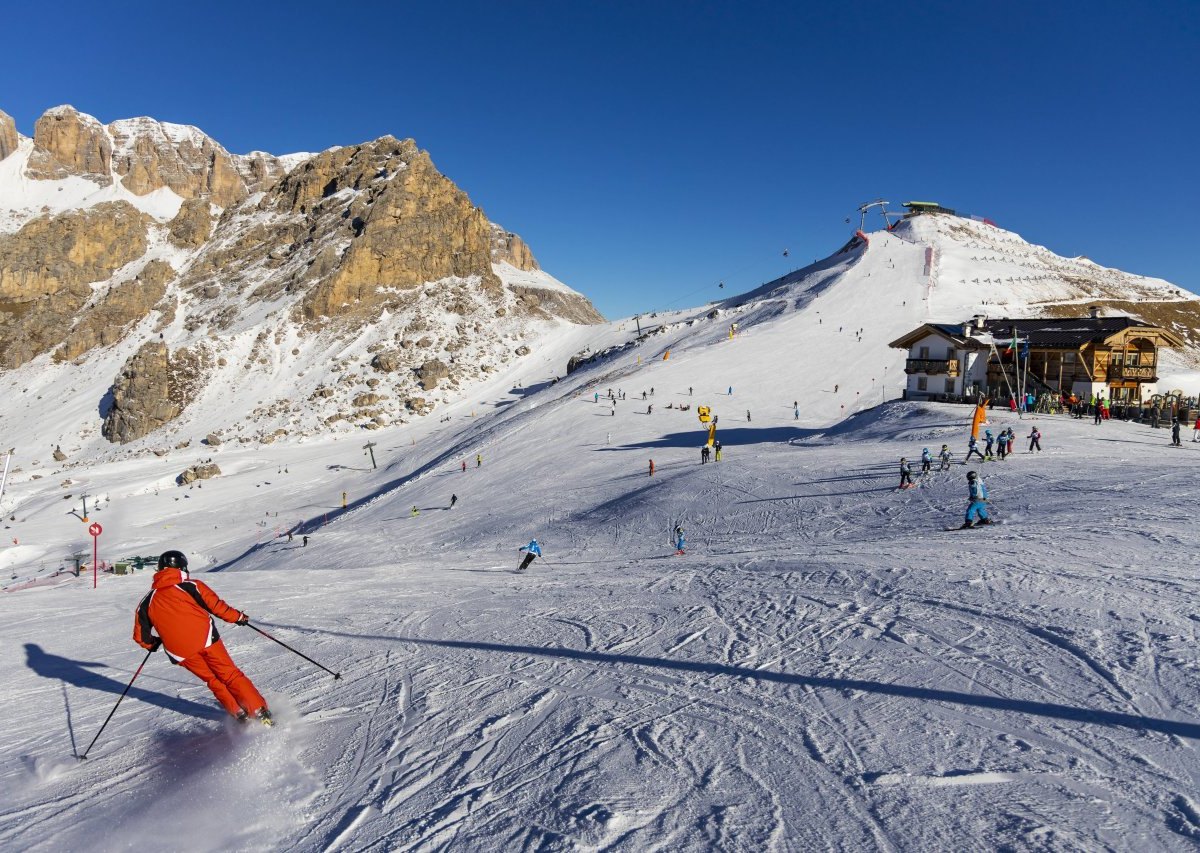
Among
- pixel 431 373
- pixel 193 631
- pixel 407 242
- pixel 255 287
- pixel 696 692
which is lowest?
pixel 696 692

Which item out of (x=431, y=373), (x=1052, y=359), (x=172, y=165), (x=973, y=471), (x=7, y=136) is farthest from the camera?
(x=172, y=165)

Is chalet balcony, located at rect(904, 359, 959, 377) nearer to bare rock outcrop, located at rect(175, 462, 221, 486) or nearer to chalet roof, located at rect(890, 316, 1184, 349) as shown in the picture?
chalet roof, located at rect(890, 316, 1184, 349)

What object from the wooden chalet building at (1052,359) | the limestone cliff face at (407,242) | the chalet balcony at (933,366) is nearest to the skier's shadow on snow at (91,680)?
the wooden chalet building at (1052,359)

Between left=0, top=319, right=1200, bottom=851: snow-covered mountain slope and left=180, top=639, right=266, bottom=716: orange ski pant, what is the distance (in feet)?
0.83

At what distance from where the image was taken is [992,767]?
4562 mm

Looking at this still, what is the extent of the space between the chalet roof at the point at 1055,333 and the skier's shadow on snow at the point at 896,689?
35539 mm

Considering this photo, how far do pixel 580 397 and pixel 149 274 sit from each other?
88717 millimetres

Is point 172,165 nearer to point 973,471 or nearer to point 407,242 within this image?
point 407,242

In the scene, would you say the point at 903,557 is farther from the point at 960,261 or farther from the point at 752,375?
the point at 960,261

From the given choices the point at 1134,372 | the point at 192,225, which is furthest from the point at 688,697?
the point at 192,225

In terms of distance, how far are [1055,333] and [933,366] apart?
21.7ft

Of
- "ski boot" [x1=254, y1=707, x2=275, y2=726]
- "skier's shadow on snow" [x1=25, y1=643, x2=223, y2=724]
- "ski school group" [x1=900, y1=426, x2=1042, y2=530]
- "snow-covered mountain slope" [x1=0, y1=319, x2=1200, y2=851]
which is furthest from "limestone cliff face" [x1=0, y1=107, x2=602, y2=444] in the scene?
"ski boot" [x1=254, y1=707, x2=275, y2=726]

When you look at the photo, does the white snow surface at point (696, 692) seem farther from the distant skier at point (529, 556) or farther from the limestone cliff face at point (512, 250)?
the limestone cliff face at point (512, 250)

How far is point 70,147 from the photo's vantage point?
130750mm
